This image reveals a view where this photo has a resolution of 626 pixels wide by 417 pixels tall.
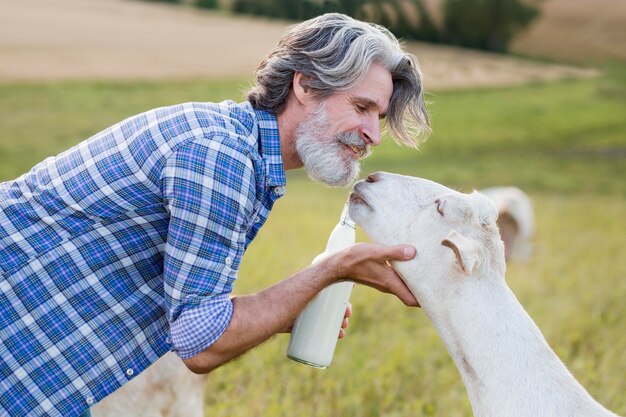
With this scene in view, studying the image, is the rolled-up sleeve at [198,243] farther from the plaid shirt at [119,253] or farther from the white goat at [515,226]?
the white goat at [515,226]

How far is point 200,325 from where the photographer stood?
2961mm

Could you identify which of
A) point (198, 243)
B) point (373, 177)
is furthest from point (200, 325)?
point (373, 177)

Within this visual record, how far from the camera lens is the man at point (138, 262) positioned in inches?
118

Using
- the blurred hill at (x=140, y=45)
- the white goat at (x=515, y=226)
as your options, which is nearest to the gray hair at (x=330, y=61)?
the white goat at (x=515, y=226)

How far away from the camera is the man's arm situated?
120 inches

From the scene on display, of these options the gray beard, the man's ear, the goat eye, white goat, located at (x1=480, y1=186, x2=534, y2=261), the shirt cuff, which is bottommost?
white goat, located at (x1=480, y1=186, x2=534, y2=261)

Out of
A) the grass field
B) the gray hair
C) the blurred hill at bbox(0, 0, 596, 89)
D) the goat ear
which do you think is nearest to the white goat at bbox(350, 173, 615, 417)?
the goat ear

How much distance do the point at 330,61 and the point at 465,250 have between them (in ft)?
3.27

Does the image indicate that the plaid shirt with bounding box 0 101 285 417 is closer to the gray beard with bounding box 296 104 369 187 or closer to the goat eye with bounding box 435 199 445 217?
the gray beard with bounding box 296 104 369 187

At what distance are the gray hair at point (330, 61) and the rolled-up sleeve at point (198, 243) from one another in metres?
0.62

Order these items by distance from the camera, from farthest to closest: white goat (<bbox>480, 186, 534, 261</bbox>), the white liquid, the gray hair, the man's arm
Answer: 1. white goat (<bbox>480, 186, 534, 261</bbox>)
2. the white liquid
3. the gray hair
4. the man's arm

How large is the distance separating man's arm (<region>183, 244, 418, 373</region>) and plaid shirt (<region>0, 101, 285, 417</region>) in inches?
2.4

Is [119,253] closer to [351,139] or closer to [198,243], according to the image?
[198,243]

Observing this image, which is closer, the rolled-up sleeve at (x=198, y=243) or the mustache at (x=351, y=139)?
the rolled-up sleeve at (x=198, y=243)
